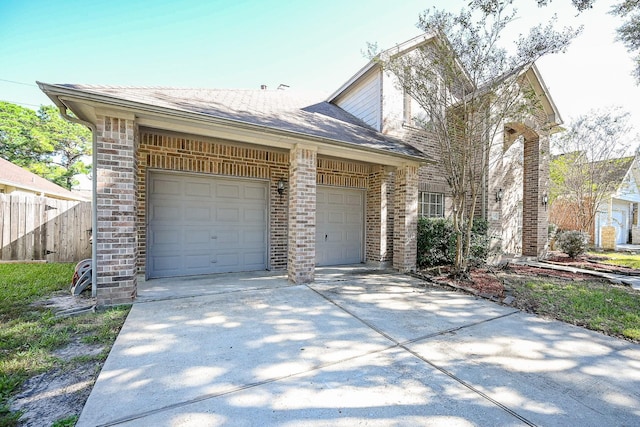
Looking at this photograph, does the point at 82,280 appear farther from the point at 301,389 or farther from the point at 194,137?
the point at 301,389

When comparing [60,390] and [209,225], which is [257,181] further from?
[60,390]

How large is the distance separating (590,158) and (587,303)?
35.3 feet

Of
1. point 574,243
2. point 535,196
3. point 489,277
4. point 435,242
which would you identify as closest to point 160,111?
point 435,242

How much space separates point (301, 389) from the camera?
2.16 metres

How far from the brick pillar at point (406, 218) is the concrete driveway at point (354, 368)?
250cm

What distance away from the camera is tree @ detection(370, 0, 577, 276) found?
5473 millimetres

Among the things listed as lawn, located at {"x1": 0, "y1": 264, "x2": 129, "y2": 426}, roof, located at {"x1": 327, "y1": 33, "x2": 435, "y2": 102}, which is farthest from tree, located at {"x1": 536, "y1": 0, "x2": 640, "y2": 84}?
lawn, located at {"x1": 0, "y1": 264, "x2": 129, "y2": 426}

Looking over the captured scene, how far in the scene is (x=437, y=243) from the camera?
7.39 metres

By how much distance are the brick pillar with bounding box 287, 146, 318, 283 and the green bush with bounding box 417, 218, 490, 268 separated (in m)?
3.46

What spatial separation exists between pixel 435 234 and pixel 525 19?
4.96 m

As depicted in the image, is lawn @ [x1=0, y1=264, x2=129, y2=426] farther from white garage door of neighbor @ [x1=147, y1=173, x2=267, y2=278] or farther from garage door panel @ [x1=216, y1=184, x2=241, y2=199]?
garage door panel @ [x1=216, y1=184, x2=241, y2=199]

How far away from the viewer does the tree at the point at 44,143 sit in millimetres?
19047

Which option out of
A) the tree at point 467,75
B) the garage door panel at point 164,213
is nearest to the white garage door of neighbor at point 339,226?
the tree at point 467,75

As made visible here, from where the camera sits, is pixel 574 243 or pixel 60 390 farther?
pixel 574 243
